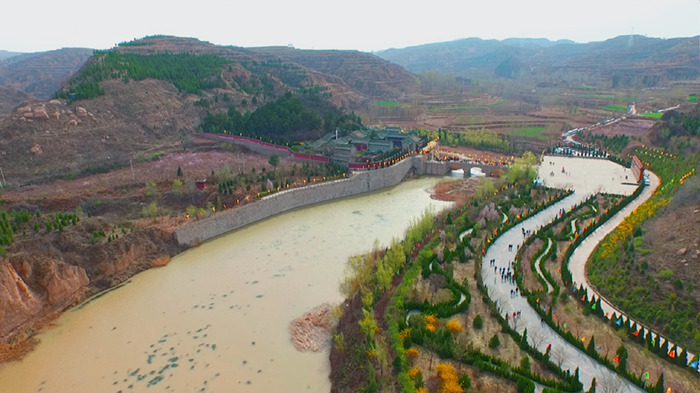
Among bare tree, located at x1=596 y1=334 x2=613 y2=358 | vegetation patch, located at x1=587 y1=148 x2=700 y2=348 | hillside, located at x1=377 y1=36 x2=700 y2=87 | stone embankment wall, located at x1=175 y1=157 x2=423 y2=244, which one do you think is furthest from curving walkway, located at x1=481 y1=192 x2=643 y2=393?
hillside, located at x1=377 y1=36 x2=700 y2=87

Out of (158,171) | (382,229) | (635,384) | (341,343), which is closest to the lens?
Result: (635,384)

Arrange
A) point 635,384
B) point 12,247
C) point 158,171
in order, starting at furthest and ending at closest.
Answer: point 158,171 < point 12,247 < point 635,384

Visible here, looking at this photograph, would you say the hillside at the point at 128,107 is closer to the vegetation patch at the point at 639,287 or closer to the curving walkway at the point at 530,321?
the curving walkway at the point at 530,321

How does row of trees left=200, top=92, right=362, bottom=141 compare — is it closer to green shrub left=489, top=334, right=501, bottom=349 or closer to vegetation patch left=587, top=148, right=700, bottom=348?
vegetation patch left=587, top=148, right=700, bottom=348

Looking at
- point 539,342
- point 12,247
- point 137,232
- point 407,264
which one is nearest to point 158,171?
point 137,232

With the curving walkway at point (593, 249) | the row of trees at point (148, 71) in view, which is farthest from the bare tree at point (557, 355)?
the row of trees at point (148, 71)

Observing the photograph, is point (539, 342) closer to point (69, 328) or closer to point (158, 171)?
point (69, 328)

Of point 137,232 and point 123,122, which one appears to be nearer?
point 137,232
